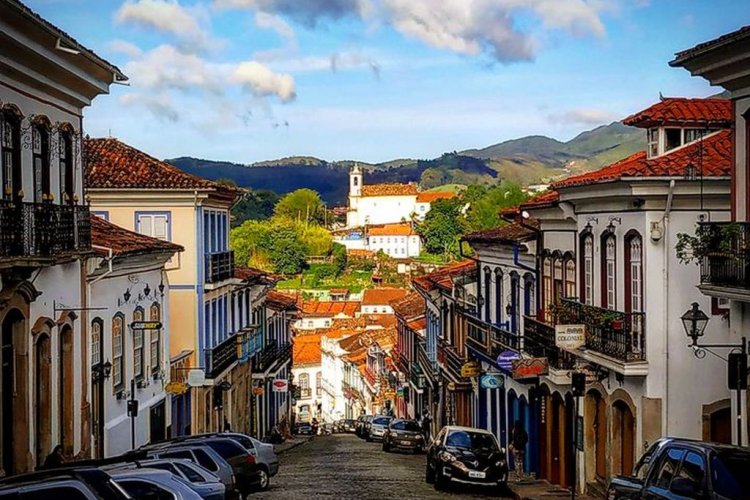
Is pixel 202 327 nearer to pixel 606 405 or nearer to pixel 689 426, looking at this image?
pixel 606 405

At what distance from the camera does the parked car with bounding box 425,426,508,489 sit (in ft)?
84.6

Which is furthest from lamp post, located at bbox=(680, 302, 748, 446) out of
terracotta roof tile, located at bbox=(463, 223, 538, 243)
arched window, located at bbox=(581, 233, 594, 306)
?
terracotta roof tile, located at bbox=(463, 223, 538, 243)

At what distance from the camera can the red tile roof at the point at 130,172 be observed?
116ft

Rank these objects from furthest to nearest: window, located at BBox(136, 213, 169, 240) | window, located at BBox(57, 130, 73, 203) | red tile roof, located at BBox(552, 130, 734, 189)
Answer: window, located at BBox(136, 213, 169, 240) → window, located at BBox(57, 130, 73, 203) → red tile roof, located at BBox(552, 130, 734, 189)

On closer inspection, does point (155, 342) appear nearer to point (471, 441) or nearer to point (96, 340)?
point (96, 340)

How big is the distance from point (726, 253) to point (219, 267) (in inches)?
→ 966

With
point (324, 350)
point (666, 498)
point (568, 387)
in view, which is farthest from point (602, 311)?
point (324, 350)

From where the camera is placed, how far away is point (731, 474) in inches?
490

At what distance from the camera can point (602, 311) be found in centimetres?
2253

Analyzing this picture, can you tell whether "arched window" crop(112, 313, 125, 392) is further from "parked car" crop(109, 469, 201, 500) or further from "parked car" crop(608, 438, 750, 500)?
"parked car" crop(608, 438, 750, 500)

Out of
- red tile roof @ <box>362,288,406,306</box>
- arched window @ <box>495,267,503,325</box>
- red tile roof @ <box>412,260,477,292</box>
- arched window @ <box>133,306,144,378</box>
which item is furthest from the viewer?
red tile roof @ <box>362,288,406,306</box>

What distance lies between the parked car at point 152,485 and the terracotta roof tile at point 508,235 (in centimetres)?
1734

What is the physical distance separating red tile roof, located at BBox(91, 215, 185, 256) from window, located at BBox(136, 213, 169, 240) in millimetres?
5835

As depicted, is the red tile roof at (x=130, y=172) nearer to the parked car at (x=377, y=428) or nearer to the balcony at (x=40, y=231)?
the balcony at (x=40, y=231)
